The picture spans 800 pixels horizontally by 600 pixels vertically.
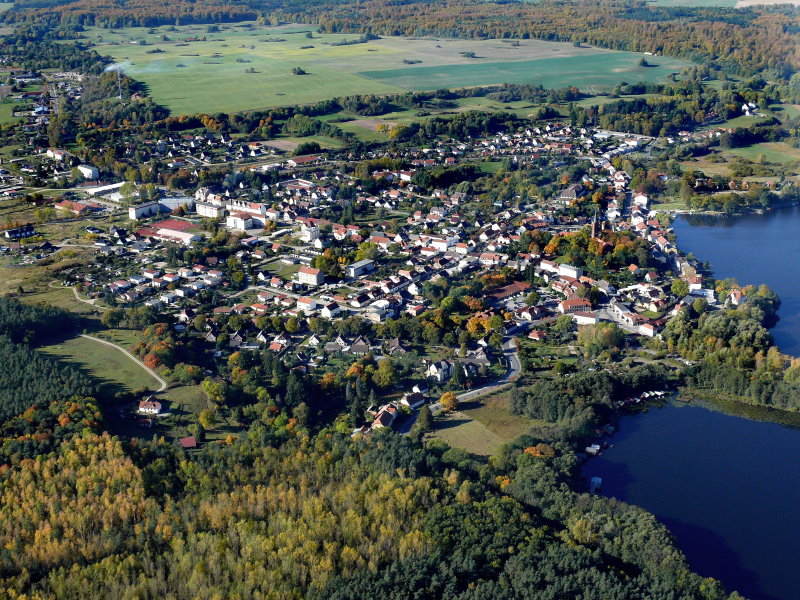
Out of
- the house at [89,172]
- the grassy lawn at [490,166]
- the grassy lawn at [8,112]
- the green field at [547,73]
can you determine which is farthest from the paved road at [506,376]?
the green field at [547,73]

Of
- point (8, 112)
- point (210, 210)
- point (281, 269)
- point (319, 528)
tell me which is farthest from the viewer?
point (8, 112)

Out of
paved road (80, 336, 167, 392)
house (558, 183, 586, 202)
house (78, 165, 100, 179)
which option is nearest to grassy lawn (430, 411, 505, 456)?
paved road (80, 336, 167, 392)

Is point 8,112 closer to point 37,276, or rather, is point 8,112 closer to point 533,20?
point 37,276

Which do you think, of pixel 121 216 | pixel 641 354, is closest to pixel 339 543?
pixel 641 354

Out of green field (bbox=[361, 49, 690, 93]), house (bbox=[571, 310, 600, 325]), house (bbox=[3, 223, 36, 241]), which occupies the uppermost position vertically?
green field (bbox=[361, 49, 690, 93])

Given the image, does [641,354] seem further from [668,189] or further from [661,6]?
[661,6]

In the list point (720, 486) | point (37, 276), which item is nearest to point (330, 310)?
point (37, 276)

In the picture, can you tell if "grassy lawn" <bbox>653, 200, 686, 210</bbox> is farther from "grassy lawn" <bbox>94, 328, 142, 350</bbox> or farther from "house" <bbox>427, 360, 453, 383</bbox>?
"grassy lawn" <bbox>94, 328, 142, 350</bbox>
